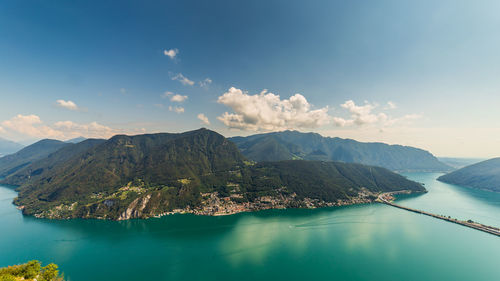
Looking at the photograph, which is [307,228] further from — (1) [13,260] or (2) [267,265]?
(1) [13,260]

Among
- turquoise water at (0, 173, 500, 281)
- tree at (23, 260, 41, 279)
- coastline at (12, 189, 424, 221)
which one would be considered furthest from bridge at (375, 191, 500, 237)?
tree at (23, 260, 41, 279)

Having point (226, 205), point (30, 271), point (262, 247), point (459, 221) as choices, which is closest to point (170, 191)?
point (226, 205)

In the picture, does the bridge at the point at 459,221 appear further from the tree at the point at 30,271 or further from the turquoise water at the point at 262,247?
the tree at the point at 30,271

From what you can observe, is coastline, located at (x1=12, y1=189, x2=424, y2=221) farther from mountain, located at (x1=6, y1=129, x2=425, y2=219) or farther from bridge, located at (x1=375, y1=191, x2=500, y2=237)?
bridge, located at (x1=375, y1=191, x2=500, y2=237)

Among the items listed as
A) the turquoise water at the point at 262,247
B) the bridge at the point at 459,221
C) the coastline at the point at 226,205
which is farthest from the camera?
the coastline at the point at 226,205

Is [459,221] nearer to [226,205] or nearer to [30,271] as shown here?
[226,205]

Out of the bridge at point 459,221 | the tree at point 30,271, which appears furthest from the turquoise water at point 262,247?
the tree at point 30,271

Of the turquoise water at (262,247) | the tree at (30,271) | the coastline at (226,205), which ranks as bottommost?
the turquoise water at (262,247)

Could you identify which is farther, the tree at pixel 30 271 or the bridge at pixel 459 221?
the bridge at pixel 459 221

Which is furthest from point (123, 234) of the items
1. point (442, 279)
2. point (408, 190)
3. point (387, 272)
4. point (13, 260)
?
point (408, 190)
